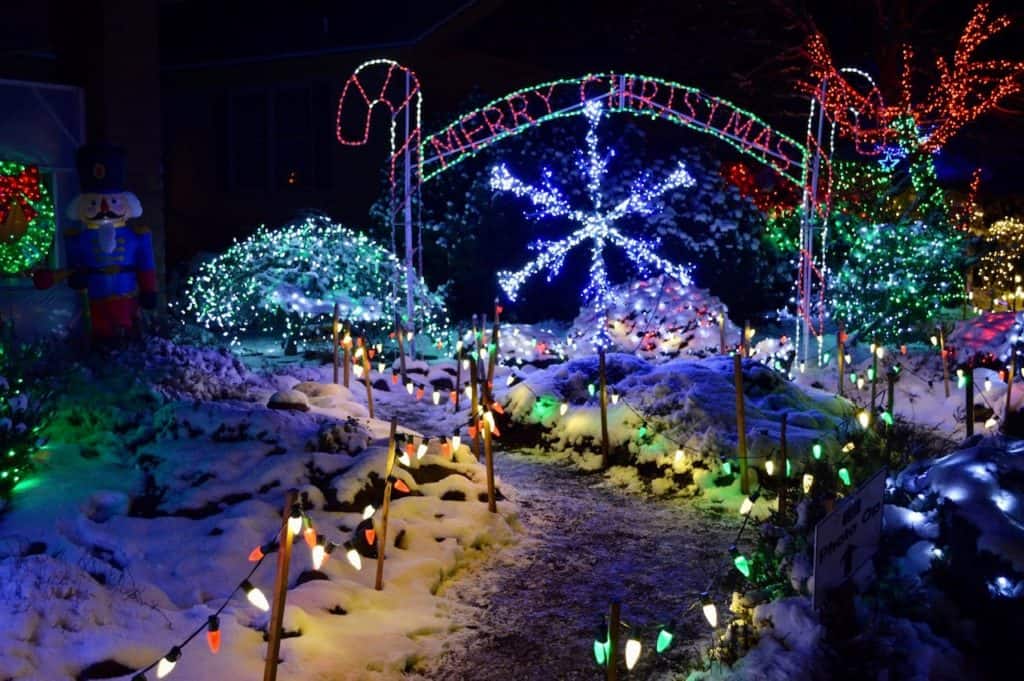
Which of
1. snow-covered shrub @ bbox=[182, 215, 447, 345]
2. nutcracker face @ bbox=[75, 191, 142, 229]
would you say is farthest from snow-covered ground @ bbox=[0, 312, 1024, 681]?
snow-covered shrub @ bbox=[182, 215, 447, 345]

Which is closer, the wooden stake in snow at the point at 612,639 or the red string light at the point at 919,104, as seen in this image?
the wooden stake in snow at the point at 612,639

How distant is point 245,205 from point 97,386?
11.6 m

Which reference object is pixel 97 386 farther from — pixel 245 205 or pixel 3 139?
Result: pixel 245 205

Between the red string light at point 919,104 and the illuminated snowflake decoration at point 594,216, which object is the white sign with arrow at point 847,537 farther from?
the red string light at point 919,104

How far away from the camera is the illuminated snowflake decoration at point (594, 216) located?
14.7 m

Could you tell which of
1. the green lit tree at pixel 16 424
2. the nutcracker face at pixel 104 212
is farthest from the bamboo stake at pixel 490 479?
the nutcracker face at pixel 104 212

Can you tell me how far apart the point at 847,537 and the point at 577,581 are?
2.16m

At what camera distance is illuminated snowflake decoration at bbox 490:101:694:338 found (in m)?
14.7

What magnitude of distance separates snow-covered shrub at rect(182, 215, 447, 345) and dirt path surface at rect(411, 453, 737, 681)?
5913 mm

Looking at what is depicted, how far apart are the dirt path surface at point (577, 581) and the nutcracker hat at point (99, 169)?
5343 millimetres

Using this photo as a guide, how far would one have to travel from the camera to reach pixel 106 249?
1121cm

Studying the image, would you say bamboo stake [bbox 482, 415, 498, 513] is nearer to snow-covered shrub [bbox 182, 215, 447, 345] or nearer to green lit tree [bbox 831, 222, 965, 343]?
snow-covered shrub [bbox 182, 215, 447, 345]

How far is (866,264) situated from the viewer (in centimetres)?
1359

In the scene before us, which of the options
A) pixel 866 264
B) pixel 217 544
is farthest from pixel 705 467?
pixel 866 264
